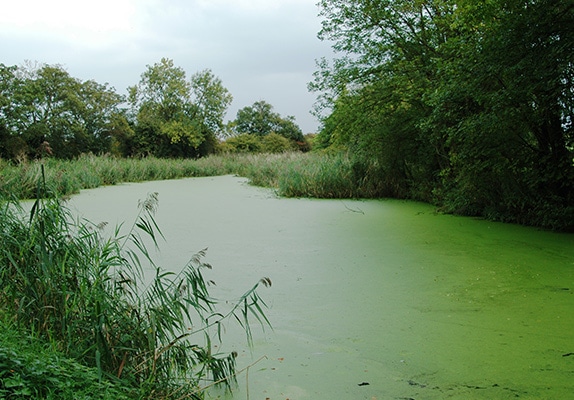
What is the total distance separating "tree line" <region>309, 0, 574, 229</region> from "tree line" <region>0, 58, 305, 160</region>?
25.5ft

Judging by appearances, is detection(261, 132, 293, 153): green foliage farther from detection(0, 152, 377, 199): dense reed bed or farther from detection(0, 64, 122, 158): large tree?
detection(0, 152, 377, 199): dense reed bed

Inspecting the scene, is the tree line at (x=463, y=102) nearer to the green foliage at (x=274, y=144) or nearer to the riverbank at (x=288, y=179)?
the riverbank at (x=288, y=179)

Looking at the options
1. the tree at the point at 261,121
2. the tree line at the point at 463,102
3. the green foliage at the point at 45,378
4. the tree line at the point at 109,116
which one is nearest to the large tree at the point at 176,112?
the tree line at the point at 109,116

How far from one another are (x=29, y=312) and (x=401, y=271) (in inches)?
92.8

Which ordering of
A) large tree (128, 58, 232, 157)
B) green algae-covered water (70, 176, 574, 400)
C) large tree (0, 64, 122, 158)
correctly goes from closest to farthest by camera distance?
green algae-covered water (70, 176, 574, 400) → large tree (0, 64, 122, 158) → large tree (128, 58, 232, 157)

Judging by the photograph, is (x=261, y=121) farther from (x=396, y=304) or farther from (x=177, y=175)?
(x=396, y=304)

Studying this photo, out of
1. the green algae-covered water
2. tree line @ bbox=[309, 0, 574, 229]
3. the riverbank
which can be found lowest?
the green algae-covered water

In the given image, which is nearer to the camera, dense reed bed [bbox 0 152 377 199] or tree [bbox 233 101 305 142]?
dense reed bed [bbox 0 152 377 199]

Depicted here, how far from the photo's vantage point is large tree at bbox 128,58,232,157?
21500mm

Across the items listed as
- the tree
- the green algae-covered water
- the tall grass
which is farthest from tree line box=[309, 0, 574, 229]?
the tree

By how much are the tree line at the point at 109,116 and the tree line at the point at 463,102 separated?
306 inches

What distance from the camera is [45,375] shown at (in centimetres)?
126

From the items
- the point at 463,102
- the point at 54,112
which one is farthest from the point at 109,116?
the point at 463,102

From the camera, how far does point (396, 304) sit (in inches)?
102
